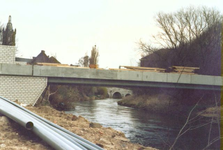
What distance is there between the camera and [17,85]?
A: 13953mm

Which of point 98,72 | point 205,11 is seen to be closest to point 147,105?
point 205,11

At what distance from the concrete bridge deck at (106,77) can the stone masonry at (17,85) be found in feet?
0.96

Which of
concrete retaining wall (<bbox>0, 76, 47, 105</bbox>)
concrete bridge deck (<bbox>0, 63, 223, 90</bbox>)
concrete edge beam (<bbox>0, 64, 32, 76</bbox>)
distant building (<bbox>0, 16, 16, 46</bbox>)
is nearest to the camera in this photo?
concrete edge beam (<bbox>0, 64, 32, 76</bbox>)

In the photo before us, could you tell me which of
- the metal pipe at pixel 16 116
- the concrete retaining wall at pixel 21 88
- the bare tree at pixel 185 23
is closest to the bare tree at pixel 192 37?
the bare tree at pixel 185 23

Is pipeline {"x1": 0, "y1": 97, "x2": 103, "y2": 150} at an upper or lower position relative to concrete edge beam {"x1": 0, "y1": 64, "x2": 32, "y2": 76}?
lower

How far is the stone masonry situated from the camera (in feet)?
45.0

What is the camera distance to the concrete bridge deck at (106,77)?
1408 cm

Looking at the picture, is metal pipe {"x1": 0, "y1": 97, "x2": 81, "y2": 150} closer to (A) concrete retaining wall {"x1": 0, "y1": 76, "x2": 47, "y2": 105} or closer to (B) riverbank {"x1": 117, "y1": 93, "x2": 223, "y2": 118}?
(A) concrete retaining wall {"x1": 0, "y1": 76, "x2": 47, "y2": 105}

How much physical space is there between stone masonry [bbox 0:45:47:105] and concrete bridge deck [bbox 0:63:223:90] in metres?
0.29

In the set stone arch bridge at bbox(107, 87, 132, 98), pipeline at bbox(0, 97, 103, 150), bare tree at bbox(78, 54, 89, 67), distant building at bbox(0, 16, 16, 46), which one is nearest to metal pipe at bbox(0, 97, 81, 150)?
pipeline at bbox(0, 97, 103, 150)

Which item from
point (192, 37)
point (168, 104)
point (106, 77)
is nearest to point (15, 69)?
point (106, 77)

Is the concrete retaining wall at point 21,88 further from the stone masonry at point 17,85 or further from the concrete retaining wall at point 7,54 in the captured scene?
the concrete retaining wall at point 7,54

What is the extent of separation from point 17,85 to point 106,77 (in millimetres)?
4984

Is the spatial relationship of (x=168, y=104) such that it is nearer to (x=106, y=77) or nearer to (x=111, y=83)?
(x=111, y=83)
